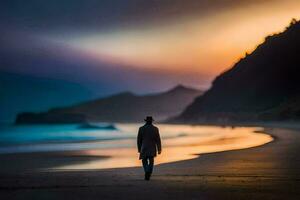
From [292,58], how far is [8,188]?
18302cm

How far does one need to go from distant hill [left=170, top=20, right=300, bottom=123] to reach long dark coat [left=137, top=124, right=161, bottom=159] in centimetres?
14326

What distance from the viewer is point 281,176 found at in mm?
13766

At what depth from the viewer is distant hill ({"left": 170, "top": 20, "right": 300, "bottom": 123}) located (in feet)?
550

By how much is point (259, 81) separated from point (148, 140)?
563 feet

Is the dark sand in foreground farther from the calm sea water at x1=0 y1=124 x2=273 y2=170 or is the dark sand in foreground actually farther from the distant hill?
the distant hill

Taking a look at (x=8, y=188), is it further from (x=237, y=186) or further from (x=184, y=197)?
(x=237, y=186)

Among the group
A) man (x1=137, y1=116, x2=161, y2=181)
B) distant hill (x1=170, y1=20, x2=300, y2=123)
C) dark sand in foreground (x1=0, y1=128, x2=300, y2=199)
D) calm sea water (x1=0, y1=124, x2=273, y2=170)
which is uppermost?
distant hill (x1=170, y1=20, x2=300, y2=123)

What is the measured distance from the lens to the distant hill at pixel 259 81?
167750 millimetres

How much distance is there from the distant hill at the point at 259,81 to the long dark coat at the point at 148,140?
470 ft

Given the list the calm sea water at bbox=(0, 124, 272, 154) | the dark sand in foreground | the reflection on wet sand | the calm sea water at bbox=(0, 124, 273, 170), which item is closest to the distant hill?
the calm sea water at bbox=(0, 124, 272, 154)

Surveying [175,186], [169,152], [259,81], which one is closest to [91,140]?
[169,152]

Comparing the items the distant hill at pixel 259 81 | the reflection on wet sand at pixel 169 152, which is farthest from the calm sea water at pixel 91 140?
the distant hill at pixel 259 81

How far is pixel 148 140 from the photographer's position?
13758mm

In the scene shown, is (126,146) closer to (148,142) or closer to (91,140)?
(91,140)
